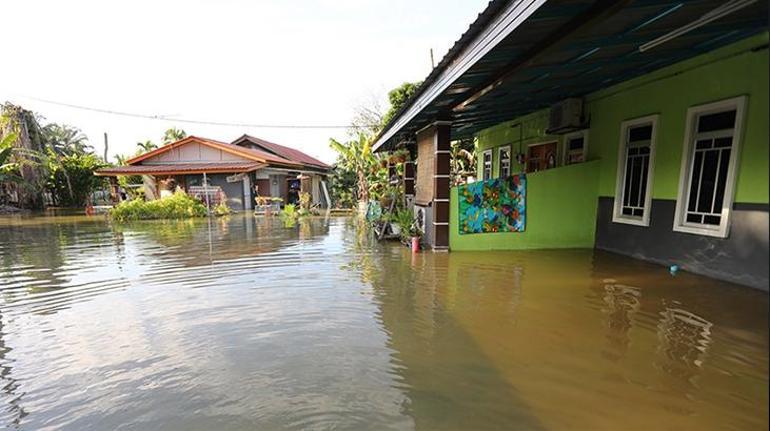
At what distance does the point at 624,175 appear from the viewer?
304 inches

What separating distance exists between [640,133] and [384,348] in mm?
6556

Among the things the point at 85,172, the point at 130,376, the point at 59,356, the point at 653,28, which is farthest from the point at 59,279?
the point at 85,172

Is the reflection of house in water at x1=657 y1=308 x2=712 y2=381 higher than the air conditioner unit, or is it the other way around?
the air conditioner unit

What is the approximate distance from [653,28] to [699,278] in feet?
12.3

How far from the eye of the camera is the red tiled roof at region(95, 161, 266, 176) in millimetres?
19125

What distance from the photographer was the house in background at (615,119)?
13.7ft

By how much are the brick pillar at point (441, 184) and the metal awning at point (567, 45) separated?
1.43ft

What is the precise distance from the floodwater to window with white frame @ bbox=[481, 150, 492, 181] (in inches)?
271

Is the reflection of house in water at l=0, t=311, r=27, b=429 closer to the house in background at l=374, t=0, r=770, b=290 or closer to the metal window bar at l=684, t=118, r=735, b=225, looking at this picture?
the house in background at l=374, t=0, r=770, b=290

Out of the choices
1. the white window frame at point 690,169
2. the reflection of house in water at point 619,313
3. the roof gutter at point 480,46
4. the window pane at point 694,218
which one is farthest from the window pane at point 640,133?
the roof gutter at point 480,46

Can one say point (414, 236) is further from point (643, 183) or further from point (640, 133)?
point (640, 133)

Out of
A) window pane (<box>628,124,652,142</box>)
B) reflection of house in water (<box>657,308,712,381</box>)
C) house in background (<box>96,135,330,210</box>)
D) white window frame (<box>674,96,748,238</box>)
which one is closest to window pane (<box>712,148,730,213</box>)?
white window frame (<box>674,96,748,238</box>)

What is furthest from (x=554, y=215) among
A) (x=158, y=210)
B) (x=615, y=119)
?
(x=158, y=210)

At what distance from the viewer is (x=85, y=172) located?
24.7m
